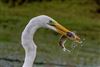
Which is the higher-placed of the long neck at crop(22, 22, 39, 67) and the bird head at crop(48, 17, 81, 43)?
the bird head at crop(48, 17, 81, 43)

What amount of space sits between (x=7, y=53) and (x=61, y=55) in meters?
1.39

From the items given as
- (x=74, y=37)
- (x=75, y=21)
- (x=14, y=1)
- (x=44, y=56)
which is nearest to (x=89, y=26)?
(x=75, y=21)

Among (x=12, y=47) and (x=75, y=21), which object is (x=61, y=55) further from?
(x=75, y=21)

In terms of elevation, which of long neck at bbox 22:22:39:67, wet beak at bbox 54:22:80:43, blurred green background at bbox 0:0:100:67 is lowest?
blurred green background at bbox 0:0:100:67

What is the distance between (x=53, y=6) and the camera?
2058 centimetres

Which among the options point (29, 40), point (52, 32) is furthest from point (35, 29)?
point (52, 32)

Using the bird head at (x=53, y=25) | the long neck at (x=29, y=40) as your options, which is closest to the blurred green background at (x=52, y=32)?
the long neck at (x=29, y=40)

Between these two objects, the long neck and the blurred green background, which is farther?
the blurred green background

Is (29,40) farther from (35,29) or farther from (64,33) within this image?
(64,33)

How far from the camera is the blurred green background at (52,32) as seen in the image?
41.3ft

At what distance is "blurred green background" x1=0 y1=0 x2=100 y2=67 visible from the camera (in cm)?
1259

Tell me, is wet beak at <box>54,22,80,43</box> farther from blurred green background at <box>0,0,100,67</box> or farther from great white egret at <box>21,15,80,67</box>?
blurred green background at <box>0,0,100,67</box>

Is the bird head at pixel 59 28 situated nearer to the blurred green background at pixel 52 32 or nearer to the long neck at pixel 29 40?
the long neck at pixel 29 40

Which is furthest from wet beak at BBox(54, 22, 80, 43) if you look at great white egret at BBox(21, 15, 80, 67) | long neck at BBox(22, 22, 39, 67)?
long neck at BBox(22, 22, 39, 67)
